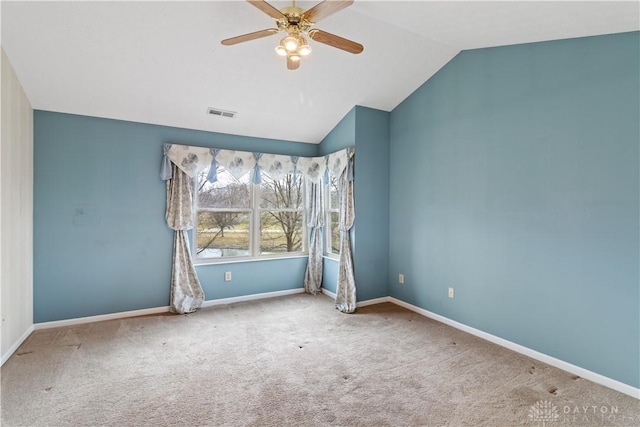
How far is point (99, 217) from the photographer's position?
367 centimetres

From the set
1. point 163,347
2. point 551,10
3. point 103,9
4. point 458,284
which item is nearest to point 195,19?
point 103,9

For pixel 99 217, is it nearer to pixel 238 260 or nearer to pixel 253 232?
pixel 238 260

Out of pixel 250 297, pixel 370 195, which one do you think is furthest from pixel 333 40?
pixel 250 297

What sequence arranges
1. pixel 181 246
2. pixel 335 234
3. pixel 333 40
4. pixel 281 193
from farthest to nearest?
pixel 281 193 < pixel 335 234 < pixel 181 246 < pixel 333 40

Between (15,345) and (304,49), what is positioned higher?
(304,49)

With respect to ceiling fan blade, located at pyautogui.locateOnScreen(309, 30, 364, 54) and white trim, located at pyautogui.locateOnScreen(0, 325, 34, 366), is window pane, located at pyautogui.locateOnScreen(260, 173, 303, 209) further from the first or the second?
white trim, located at pyautogui.locateOnScreen(0, 325, 34, 366)

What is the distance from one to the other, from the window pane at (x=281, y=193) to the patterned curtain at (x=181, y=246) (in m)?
1.10

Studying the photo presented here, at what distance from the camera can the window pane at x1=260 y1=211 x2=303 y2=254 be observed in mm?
4785

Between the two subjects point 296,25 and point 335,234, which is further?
point 335,234

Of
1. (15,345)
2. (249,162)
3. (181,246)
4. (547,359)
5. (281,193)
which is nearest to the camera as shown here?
(547,359)

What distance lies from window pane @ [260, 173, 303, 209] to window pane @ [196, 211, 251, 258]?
1.29 ft

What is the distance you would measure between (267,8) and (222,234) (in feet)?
10.5

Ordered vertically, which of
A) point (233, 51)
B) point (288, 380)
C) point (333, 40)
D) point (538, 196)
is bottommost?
point (288, 380)

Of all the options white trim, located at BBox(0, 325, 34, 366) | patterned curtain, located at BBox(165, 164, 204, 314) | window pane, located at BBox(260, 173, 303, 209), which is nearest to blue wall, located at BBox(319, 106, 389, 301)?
window pane, located at BBox(260, 173, 303, 209)
